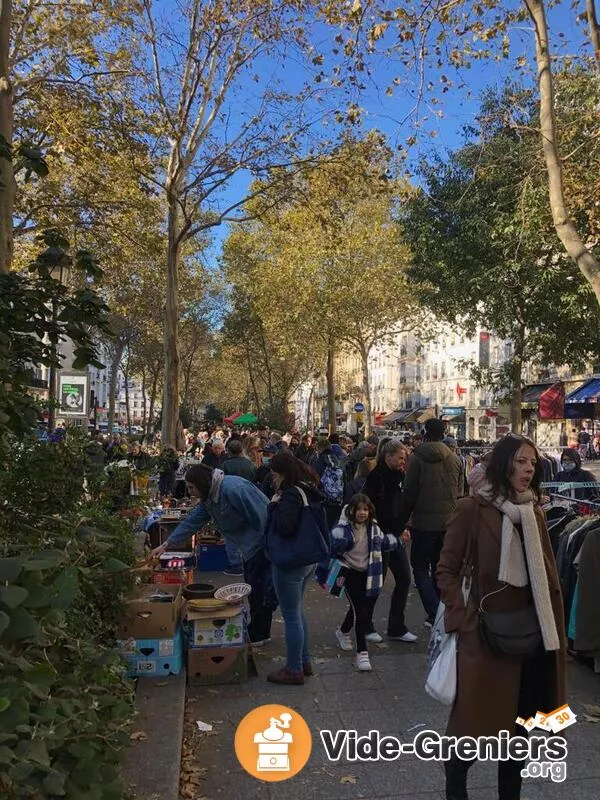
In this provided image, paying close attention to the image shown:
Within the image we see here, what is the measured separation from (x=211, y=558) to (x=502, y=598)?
678cm

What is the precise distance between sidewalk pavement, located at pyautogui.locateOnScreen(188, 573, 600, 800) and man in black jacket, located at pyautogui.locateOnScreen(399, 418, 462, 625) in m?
0.55

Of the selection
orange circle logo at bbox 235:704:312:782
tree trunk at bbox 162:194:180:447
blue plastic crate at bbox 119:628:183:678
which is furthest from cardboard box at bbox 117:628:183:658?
tree trunk at bbox 162:194:180:447

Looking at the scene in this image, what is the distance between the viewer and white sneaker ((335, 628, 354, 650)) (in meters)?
5.60

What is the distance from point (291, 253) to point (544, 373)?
15562 millimetres

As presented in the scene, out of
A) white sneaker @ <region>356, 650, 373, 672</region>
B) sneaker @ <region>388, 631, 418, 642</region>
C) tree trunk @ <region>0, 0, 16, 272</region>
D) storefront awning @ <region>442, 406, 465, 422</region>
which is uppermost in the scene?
tree trunk @ <region>0, 0, 16, 272</region>

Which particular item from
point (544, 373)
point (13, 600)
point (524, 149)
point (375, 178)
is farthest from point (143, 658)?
point (544, 373)

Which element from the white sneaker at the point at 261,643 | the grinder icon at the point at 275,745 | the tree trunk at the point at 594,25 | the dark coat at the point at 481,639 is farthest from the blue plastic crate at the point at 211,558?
the tree trunk at the point at 594,25

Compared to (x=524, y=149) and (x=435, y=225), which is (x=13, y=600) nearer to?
(x=524, y=149)

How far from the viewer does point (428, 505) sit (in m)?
5.85

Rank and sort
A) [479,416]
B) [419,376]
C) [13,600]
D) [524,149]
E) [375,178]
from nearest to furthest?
[13,600], [375,178], [524,149], [479,416], [419,376]

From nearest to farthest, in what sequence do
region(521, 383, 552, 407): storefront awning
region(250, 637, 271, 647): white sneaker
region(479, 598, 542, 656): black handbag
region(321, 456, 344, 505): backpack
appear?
region(479, 598, 542, 656): black handbag, region(250, 637, 271, 647): white sneaker, region(321, 456, 344, 505): backpack, region(521, 383, 552, 407): storefront awning

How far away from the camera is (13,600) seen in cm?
119

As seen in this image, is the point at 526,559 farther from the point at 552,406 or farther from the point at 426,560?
the point at 552,406

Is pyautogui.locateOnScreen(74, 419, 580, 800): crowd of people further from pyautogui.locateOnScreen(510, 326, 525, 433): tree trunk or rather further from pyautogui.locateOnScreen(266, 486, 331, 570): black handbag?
pyautogui.locateOnScreen(510, 326, 525, 433): tree trunk
